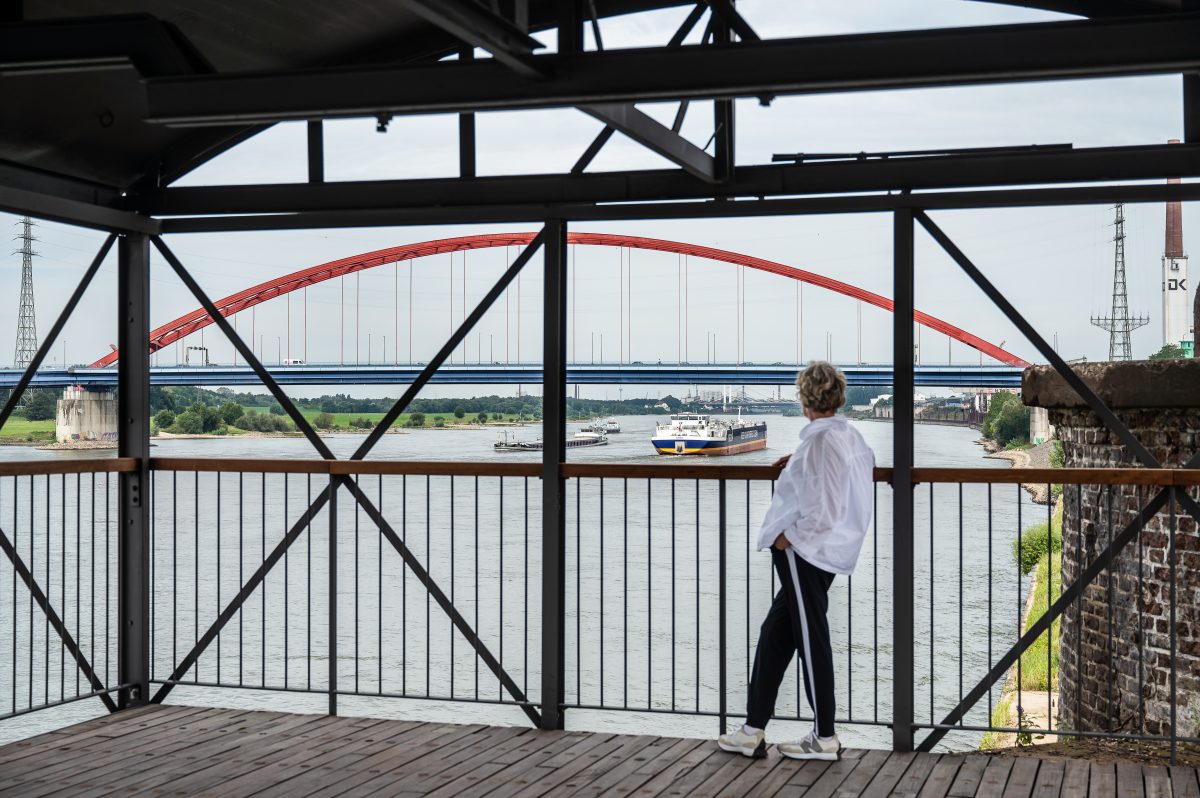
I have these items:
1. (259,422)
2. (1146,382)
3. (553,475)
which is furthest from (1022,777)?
(259,422)

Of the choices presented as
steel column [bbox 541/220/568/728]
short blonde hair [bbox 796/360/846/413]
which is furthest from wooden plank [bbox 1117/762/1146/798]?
steel column [bbox 541/220/568/728]

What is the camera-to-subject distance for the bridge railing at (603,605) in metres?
4.80

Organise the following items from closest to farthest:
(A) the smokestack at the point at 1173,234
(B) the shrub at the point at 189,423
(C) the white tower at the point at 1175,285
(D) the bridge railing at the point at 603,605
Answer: (D) the bridge railing at the point at 603,605 < (B) the shrub at the point at 189,423 < (A) the smokestack at the point at 1173,234 < (C) the white tower at the point at 1175,285

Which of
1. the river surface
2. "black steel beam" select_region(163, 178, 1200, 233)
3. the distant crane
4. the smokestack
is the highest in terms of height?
the smokestack

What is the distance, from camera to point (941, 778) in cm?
360

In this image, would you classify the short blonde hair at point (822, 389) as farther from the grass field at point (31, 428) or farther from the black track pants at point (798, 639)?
the grass field at point (31, 428)

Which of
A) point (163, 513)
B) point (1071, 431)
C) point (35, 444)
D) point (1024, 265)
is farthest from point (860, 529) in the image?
point (163, 513)

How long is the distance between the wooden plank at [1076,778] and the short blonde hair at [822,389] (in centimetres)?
132

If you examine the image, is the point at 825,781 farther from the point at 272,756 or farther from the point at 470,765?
the point at 272,756

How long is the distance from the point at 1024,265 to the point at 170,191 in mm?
31990

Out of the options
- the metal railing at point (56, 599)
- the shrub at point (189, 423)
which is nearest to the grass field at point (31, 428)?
the metal railing at point (56, 599)

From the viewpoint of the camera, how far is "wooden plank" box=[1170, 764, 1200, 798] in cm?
342

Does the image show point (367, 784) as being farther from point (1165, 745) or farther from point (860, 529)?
point (1165, 745)

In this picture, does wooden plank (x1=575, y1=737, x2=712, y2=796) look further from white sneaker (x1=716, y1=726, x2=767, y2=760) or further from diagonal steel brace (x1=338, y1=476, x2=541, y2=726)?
diagonal steel brace (x1=338, y1=476, x2=541, y2=726)
